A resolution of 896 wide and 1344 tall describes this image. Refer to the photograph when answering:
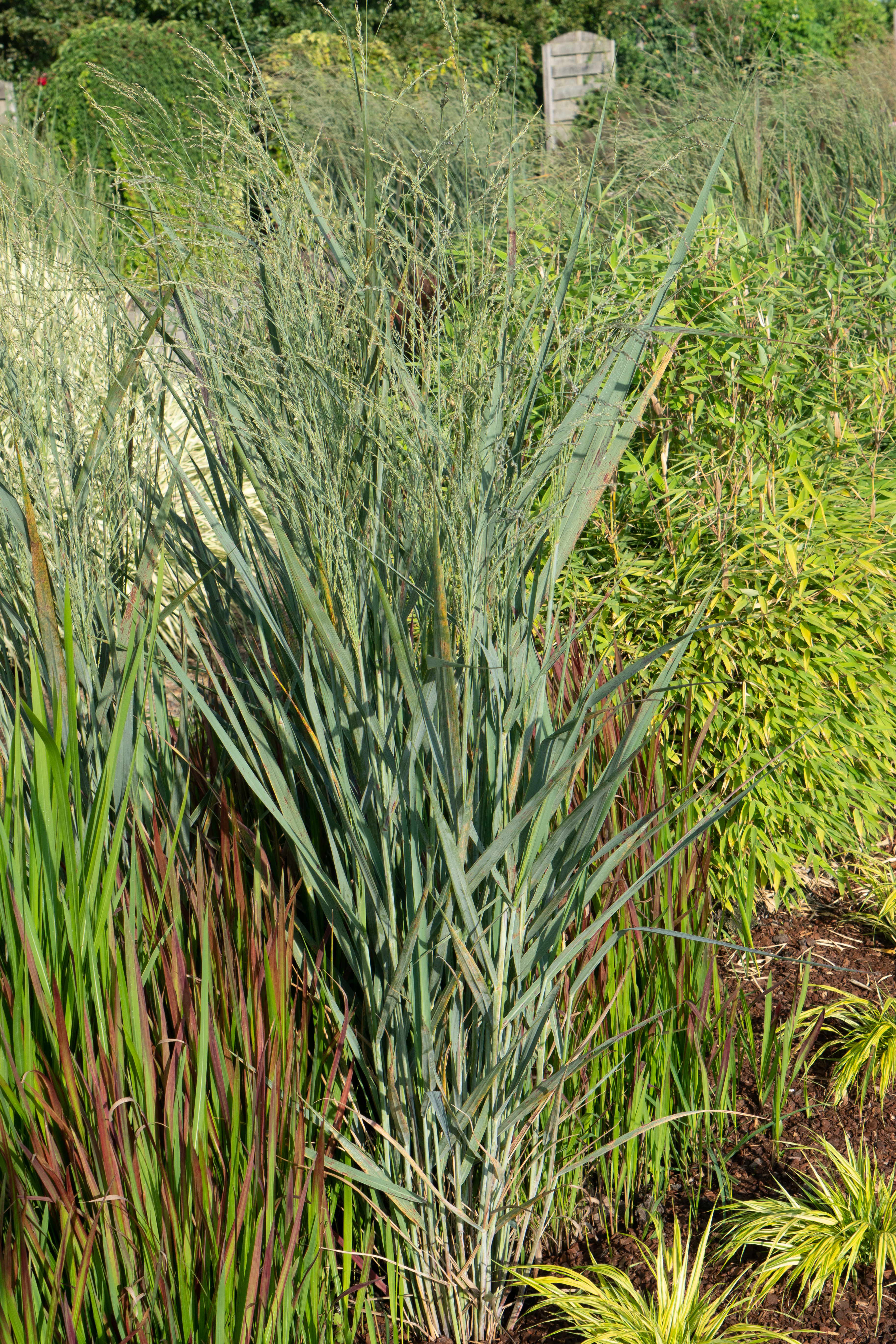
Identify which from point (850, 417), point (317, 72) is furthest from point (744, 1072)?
point (317, 72)

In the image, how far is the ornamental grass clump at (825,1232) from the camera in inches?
69.1

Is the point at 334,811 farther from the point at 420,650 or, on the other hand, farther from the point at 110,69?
the point at 110,69

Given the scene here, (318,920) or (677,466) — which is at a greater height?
(677,466)

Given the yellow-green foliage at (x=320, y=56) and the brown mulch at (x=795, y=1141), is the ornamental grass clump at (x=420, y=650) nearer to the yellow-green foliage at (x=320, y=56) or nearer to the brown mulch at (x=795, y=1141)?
the brown mulch at (x=795, y=1141)

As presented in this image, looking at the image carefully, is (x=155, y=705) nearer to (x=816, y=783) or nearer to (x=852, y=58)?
(x=816, y=783)

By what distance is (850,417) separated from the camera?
9.89ft

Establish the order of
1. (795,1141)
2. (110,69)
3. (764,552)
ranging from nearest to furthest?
(795,1141)
(764,552)
(110,69)

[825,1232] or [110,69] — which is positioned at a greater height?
[110,69]

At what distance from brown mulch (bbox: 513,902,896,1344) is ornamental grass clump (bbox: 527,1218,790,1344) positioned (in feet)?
0.26

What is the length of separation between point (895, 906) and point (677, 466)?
1244mm

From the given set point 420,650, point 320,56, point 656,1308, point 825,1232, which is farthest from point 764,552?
point 320,56

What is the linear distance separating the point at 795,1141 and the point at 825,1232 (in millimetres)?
328

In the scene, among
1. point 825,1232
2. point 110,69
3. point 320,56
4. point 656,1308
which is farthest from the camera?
point 320,56

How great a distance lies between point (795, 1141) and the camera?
2129 mm
